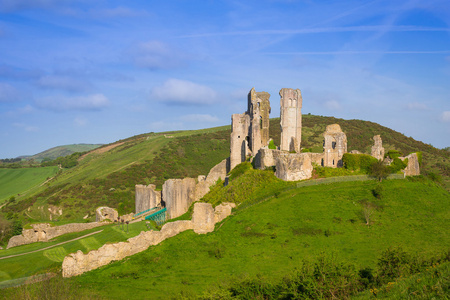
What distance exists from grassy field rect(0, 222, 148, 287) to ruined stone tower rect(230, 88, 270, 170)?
14318 millimetres

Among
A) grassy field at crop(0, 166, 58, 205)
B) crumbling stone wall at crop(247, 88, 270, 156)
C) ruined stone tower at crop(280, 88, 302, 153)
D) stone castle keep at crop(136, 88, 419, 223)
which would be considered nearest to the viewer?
stone castle keep at crop(136, 88, 419, 223)

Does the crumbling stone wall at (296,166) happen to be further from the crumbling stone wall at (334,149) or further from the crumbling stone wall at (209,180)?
the crumbling stone wall at (209,180)

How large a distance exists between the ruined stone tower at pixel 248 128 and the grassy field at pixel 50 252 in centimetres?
1432

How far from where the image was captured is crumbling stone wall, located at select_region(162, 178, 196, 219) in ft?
142

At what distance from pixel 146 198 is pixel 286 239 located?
25957 millimetres

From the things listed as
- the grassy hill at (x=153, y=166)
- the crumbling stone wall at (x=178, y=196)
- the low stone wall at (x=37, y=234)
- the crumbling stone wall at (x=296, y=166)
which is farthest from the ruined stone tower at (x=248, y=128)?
the grassy hill at (x=153, y=166)

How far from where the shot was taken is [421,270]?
63.6 ft

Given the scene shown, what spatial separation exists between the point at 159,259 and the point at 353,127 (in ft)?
292

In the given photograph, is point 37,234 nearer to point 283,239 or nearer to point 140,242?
point 140,242

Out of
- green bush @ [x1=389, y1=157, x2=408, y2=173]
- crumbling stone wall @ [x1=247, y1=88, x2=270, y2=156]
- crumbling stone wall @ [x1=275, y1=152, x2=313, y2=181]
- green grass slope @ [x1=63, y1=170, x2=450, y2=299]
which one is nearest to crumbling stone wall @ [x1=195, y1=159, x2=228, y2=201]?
crumbling stone wall @ [x1=247, y1=88, x2=270, y2=156]

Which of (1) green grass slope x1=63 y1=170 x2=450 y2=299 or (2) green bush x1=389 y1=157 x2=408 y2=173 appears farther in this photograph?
(2) green bush x1=389 y1=157 x2=408 y2=173

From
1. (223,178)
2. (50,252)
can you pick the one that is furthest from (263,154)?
(50,252)

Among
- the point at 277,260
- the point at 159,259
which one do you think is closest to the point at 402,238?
the point at 277,260

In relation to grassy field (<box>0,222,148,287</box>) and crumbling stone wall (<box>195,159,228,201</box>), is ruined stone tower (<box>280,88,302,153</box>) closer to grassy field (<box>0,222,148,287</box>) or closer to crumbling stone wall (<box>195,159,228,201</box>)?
crumbling stone wall (<box>195,159,228,201</box>)
